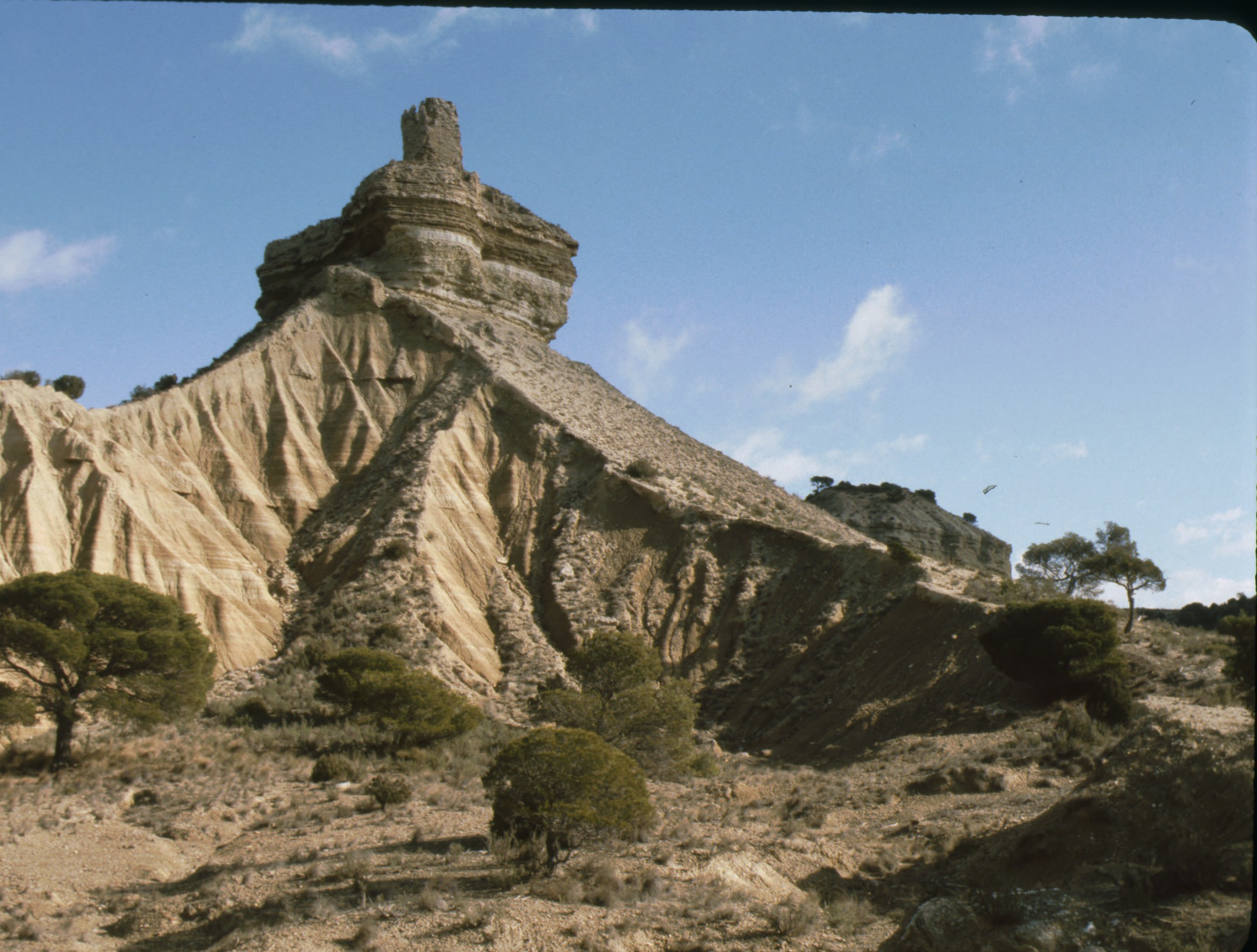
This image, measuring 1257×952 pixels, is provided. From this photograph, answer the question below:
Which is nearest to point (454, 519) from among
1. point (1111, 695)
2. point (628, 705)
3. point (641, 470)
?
point (641, 470)

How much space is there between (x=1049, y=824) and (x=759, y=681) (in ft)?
65.2

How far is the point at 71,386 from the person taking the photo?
1891 inches

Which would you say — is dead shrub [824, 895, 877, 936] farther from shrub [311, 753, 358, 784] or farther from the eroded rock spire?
the eroded rock spire

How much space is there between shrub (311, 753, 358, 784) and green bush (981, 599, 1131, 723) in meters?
16.4

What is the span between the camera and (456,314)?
49.7 metres

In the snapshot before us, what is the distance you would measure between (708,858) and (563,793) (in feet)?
8.04

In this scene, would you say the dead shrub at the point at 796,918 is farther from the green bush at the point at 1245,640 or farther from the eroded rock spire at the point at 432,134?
the eroded rock spire at the point at 432,134

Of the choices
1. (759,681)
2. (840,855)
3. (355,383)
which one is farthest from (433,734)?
(355,383)

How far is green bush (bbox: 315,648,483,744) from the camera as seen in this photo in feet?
87.0

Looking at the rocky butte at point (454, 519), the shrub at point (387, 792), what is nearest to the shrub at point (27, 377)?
the rocky butte at point (454, 519)

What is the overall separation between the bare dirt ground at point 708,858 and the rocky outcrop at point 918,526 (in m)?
39.0

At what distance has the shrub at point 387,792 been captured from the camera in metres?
20.6

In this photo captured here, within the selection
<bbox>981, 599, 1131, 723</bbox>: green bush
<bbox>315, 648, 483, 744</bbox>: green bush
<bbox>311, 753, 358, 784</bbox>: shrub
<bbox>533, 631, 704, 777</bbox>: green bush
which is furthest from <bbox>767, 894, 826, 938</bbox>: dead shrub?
<bbox>315, 648, 483, 744</bbox>: green bush

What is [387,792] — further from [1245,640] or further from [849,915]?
[1245,640]
